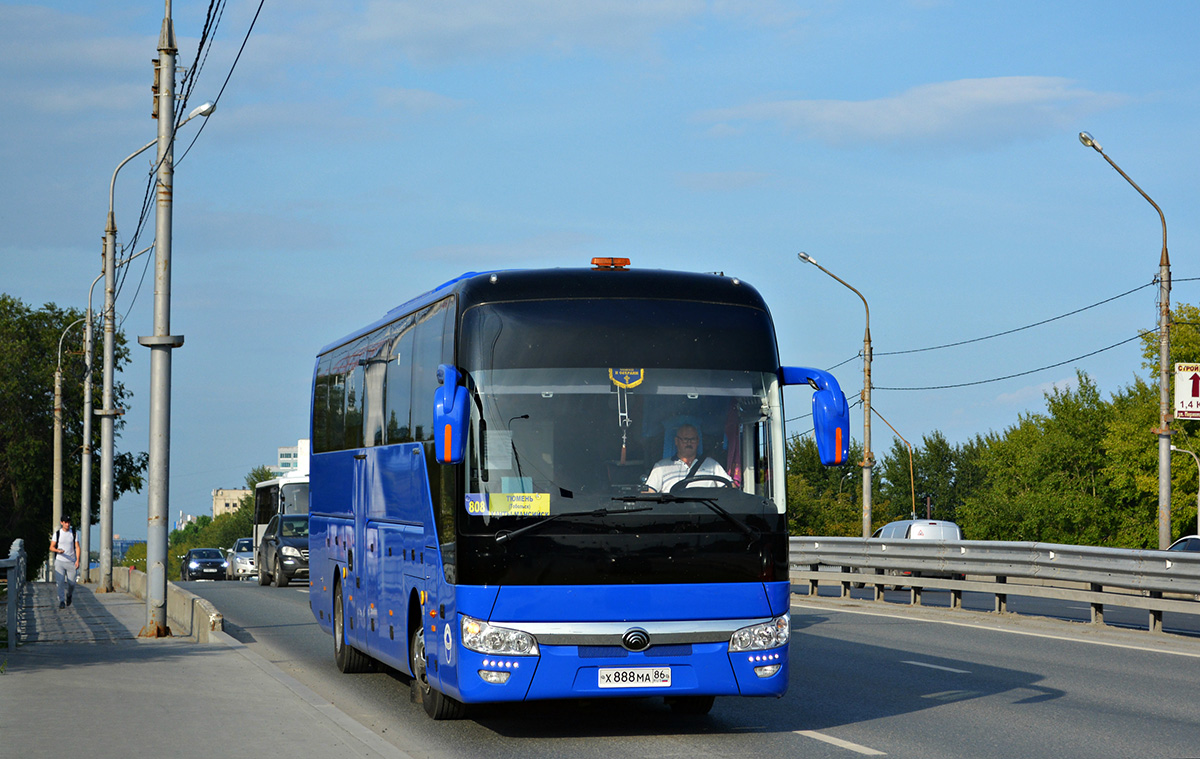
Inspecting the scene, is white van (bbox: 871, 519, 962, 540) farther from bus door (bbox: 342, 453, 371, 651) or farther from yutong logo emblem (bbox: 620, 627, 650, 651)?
yutong logo emblem (bbox: 620, 627, 650, 651)

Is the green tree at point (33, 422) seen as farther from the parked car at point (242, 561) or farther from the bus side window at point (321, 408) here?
the bus side window at point (321, 408)

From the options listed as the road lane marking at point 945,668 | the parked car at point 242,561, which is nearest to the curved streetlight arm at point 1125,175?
the road lane marking at point 945,668

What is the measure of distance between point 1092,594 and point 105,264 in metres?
24.6

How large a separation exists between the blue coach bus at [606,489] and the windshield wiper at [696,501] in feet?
0.04

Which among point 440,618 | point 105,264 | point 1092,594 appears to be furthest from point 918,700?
point 105,264

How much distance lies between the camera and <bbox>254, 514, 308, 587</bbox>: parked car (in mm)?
34031

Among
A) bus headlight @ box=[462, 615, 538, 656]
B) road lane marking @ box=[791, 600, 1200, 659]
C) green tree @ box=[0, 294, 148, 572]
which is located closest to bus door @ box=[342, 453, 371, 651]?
bus headlight @ box=[462, 615, 538, 656]

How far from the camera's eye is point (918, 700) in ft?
39.0

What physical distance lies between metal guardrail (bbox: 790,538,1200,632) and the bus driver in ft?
32.0

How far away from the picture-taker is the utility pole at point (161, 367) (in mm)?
17141

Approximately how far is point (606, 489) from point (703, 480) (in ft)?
2.18

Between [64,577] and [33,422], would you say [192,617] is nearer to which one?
[64,577]

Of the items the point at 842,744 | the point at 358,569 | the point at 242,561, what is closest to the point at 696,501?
the point at 842,744

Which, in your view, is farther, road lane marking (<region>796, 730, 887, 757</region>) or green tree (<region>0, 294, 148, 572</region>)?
green tree (<region>0, 294, 148, 572</region>)
